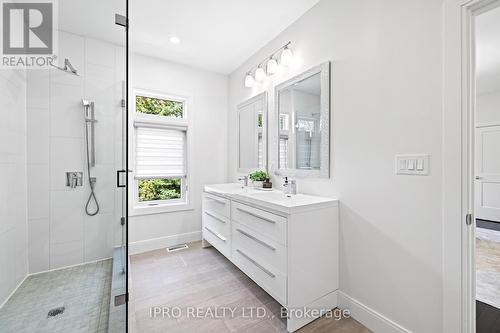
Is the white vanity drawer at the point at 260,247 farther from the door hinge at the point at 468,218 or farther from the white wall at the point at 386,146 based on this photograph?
the door hinge at the point at 468,218

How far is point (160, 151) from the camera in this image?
9.89 feet

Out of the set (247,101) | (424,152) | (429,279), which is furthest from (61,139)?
(429,279)

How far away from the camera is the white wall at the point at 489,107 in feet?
13.5

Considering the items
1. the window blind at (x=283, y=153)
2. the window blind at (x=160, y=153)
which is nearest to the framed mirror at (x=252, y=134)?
the window blind at (x=283, y=153)

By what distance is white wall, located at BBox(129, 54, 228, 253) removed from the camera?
283 cm

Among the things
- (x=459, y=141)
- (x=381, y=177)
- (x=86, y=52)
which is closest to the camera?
(x=459, y=141)

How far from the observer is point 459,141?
44.6 inches

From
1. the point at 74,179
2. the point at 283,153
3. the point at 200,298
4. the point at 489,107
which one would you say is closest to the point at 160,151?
the point at 74,179

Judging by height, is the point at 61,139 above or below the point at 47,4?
below

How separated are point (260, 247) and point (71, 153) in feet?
6.18

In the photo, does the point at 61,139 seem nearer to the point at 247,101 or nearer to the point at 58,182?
the point at 58,182

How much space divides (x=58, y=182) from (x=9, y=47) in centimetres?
106

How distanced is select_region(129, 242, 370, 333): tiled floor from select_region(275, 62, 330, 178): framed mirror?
1.16 m

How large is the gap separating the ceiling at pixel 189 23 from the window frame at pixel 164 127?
0.54 m
